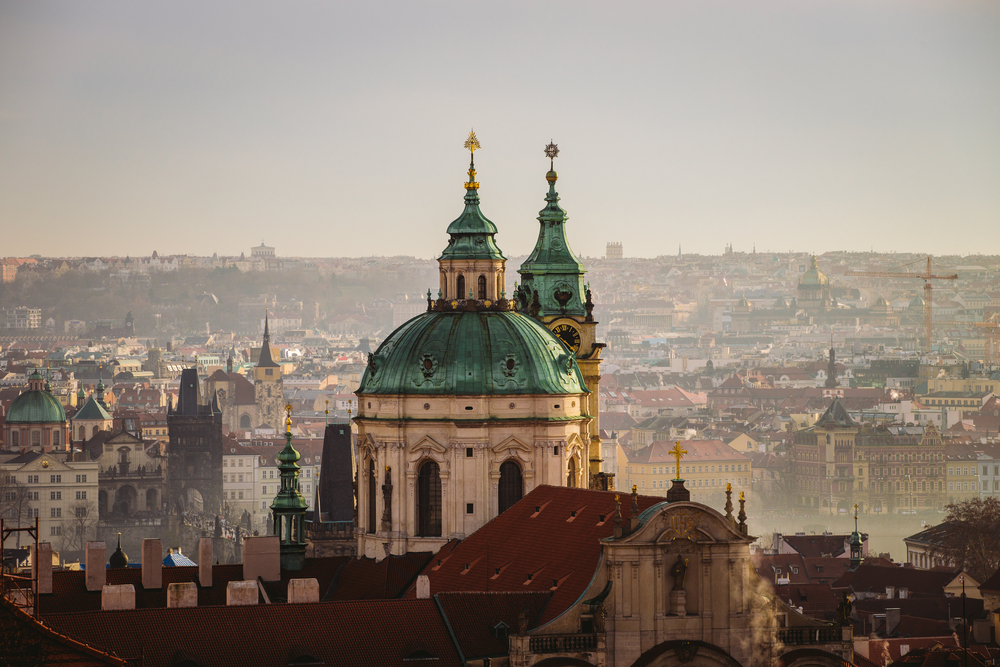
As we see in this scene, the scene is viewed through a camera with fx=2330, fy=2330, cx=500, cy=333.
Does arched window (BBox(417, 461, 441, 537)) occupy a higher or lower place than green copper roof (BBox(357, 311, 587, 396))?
lower

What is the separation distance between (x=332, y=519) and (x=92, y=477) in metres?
96.2

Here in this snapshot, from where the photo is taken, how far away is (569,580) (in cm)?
6041

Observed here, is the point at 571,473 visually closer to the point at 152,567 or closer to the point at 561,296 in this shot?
the point at 561,296

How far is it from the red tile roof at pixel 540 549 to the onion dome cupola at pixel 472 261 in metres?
9.42

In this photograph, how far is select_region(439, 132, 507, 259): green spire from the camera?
258 feet

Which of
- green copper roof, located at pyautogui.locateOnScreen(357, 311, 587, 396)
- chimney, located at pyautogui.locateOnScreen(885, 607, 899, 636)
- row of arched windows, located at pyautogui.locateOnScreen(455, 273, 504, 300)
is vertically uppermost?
row of arched windows, located at pyautogui.locateOnScreen(455, 273, 504, 300)

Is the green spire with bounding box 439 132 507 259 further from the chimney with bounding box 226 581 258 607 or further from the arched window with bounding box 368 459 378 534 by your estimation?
the chimney with bounding box 226 581 258 607

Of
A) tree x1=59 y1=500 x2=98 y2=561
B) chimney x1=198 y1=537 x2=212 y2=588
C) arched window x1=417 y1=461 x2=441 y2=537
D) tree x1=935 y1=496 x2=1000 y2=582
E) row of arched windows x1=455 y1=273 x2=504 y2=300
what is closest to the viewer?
chimney x1=198 y1=537 x2=212 y2=588

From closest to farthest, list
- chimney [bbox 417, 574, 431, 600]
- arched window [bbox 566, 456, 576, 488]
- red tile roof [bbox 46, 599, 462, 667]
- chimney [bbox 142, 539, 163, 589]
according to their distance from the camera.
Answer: red tile roof [bbox 46, 599, 462, 667] < chimney [bbox 417, 574, 431, 600] < chimney [bbox 142, 539, 163, 589] < arched window [bbox 566, 456, 576, 488]

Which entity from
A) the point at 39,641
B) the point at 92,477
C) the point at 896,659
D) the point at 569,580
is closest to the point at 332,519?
the point at 896,659

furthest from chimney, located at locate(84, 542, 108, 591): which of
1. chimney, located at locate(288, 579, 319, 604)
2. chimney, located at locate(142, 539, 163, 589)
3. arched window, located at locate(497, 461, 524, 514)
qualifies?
arched window, located at locate(497, 461, 524, 514)

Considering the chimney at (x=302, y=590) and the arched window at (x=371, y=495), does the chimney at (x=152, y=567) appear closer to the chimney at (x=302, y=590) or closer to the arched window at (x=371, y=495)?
the chimney at (x=302, y=590)

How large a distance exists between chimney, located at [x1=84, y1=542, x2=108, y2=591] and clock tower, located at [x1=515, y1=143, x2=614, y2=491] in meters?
22.0

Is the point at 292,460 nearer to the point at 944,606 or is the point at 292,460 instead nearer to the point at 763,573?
the point at 944,606
